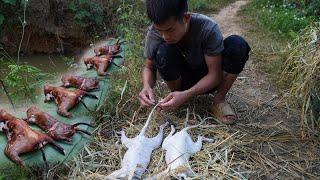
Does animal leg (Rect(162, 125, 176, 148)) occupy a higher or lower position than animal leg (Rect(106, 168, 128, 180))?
lower

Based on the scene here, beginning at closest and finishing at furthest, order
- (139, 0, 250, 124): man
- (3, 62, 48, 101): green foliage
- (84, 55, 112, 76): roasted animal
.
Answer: (139, 0, 250, 124): man → (3, 62, 48, 101): green foliage → (84, 55, 112, 76): roasted animal

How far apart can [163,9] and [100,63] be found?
1939 mm

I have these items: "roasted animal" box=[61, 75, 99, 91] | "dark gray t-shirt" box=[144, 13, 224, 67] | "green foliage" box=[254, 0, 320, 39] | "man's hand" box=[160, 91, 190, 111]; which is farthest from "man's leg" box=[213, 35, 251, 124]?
"green foliage" box=[254, 0, 320, 39]

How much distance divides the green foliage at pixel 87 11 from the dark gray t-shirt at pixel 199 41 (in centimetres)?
303

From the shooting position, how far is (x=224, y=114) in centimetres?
307

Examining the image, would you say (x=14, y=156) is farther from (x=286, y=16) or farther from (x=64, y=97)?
(x=286, y=16)

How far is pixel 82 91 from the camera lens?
3.55 m

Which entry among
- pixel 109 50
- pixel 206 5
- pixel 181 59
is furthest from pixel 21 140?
pixel 206 5

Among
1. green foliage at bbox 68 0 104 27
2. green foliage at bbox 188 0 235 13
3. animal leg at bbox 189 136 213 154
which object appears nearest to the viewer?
animal leg at bbox 189 136 213 154

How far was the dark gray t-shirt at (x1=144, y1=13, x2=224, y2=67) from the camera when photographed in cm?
285

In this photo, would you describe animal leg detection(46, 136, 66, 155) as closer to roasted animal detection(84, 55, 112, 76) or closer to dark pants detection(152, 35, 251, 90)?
dark pants detection(152, 35, 251, 90)

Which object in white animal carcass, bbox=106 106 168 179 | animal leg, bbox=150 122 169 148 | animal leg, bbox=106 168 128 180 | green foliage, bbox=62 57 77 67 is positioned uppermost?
animal leg, bbox=106 168 128 180

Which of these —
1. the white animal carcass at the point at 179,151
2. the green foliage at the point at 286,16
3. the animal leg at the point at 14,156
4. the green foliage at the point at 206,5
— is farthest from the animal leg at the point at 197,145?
the green foliage at the point at 206,5

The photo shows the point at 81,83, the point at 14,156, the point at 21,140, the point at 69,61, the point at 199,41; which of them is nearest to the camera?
the point at 14,156
